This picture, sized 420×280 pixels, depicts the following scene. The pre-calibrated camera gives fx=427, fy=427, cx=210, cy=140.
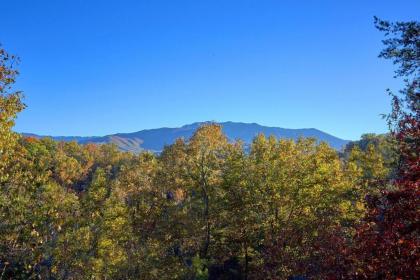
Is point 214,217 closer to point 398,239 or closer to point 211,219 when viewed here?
point 211,219

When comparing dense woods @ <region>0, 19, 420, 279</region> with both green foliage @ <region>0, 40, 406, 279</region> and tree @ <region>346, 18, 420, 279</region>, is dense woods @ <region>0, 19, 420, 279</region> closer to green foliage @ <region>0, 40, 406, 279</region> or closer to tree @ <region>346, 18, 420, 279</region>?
green foliage @ <region>0, 40, 406, 279</region>

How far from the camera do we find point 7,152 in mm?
20094

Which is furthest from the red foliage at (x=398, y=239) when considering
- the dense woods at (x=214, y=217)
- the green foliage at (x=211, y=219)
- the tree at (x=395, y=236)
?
the green foliage at (x=211, y=219)

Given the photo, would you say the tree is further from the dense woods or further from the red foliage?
the dense woods

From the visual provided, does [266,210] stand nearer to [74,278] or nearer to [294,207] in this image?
[294,207]

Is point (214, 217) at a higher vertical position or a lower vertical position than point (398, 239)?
lower

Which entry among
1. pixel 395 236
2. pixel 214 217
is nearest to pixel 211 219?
pixel 214 217

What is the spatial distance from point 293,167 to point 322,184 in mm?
3604

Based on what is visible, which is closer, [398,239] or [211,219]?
[398,239]

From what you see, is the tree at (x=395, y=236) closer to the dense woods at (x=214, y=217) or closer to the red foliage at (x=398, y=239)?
the red foliage at (x=398, y=239)

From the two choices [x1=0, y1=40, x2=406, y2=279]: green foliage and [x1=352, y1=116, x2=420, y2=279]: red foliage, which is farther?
[x1=0, y1=40, x2=406, y2=279]: green foliage

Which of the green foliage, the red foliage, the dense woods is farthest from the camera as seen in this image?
the green foliage

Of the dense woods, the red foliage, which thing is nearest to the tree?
the red foliage

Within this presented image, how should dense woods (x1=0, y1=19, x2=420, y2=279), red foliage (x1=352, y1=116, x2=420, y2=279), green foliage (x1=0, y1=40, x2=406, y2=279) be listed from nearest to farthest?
red foliage (x1=352, y1=116, x2=420, y2=279)
dense woods (x1=0, y1=19, x2=420, y2=279)
green foliage (x1=0, y1=40, x2=406, y2=279)
